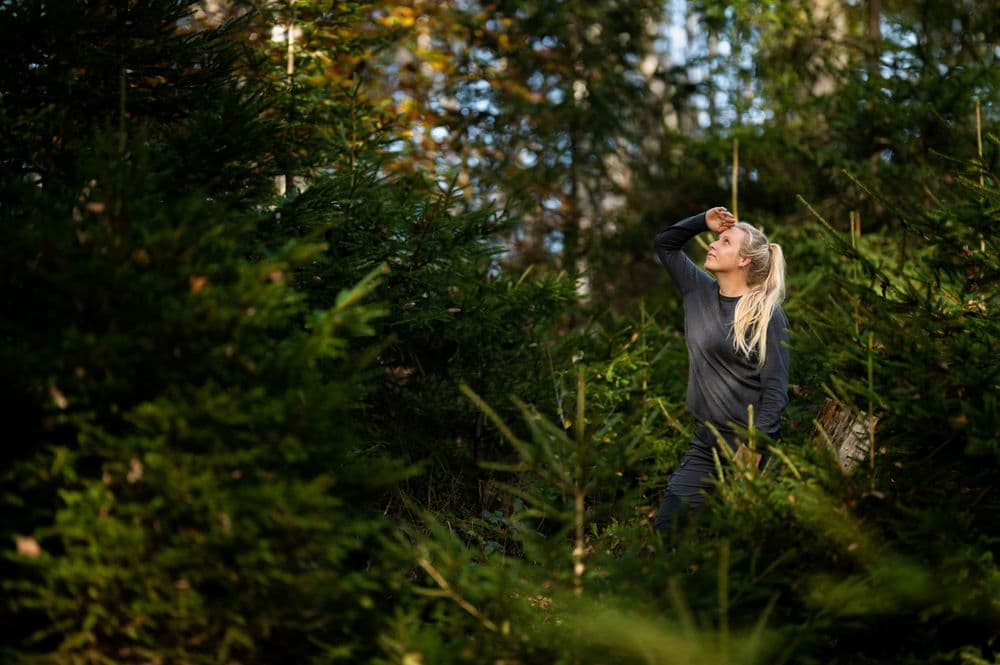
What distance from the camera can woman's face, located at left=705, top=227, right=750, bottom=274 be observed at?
4.92 meters

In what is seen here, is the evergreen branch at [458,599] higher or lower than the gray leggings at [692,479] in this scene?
higher

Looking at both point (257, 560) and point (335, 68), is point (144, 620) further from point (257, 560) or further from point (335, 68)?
point (335, 68)

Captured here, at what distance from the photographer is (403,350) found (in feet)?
20.4

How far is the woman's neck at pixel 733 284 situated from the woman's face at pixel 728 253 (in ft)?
0.17

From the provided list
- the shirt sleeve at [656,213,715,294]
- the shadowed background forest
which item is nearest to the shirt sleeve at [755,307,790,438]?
the shadowed background forest

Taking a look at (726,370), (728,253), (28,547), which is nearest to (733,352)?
(726,370)

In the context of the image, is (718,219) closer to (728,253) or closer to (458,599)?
(728,253)

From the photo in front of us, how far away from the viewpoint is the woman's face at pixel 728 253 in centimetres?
492

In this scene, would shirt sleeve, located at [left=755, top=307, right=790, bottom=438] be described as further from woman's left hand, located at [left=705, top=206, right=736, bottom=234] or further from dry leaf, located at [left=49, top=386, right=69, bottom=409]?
dry leaf, located at [left=49, top=386, right=69, bottom=409]

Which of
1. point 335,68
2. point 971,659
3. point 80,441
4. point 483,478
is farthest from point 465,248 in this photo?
point 335,68

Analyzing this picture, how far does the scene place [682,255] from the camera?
5.43 metres

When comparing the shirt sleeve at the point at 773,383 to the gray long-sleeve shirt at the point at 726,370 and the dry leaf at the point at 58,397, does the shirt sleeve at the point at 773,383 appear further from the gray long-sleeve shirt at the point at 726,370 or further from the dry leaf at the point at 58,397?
the dry leaf at the point at 58,397

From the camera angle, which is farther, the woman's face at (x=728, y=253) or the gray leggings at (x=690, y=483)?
the woman's face at (x=728, y=253)

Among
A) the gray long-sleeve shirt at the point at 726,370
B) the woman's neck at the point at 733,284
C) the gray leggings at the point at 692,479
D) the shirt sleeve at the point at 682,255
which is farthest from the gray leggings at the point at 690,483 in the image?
the shirt sleeve at the point at 682,255
